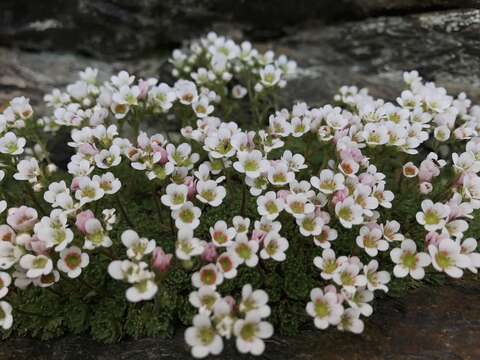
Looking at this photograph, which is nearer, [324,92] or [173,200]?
[173,200]

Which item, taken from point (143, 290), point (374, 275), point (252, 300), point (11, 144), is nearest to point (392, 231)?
point (374, 275)

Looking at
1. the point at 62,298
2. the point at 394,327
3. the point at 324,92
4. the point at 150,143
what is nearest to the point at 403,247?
the point at 394,327

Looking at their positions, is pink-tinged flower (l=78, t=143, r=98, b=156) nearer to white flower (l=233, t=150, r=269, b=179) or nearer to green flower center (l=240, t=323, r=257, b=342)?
white flower (l=233, t=150, r=269, b=179)

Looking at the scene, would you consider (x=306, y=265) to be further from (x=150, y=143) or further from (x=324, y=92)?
(x=324, y=92)

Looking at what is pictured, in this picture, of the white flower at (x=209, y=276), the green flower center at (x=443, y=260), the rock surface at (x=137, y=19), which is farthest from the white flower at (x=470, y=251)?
the rock surface at (x=137, y=19)

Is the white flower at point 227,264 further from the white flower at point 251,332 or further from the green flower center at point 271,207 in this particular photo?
the green flower center at point 271,207

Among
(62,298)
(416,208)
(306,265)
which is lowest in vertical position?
(62,298)

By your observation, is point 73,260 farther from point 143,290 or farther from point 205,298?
point 205,298

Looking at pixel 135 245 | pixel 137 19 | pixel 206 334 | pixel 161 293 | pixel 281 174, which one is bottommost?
pixel 161 293
